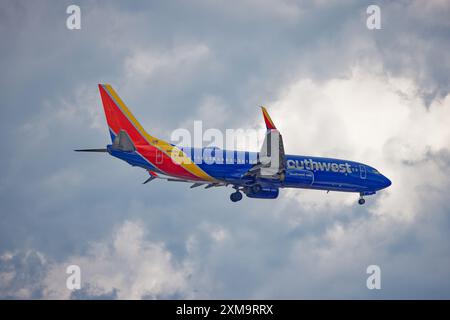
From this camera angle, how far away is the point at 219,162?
63.3m

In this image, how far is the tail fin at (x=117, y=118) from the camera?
2452 inches

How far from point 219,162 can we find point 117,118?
9.13 meters

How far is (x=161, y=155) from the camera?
6088cm

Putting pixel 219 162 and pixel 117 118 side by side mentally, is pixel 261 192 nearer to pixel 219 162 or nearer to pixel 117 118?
pixel 219 162

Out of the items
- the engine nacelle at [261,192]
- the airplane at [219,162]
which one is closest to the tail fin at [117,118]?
the airplane at [219,162]

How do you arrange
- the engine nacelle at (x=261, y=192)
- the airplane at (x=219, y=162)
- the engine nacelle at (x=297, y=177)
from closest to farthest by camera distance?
the airplane at (x=219, y=162), the engine nacelle at (x=297, y=177), the engine nacelle at (x=261, y=192)

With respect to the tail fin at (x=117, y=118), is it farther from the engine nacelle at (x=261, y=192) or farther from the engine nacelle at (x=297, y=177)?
the engine nacelle at (x=297, y=177)

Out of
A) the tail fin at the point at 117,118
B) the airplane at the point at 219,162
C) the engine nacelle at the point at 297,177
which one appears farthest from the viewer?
the engine nacelle at the point at 297,177

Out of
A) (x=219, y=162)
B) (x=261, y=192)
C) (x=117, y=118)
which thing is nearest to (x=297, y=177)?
(x=261, y=192)

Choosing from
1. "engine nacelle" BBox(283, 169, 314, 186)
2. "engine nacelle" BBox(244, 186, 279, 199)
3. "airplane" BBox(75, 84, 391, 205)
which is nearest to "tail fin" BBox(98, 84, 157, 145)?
"airplane" BBox(75, 84, 391, 205)

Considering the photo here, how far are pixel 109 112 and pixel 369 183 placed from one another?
25.3 metres
